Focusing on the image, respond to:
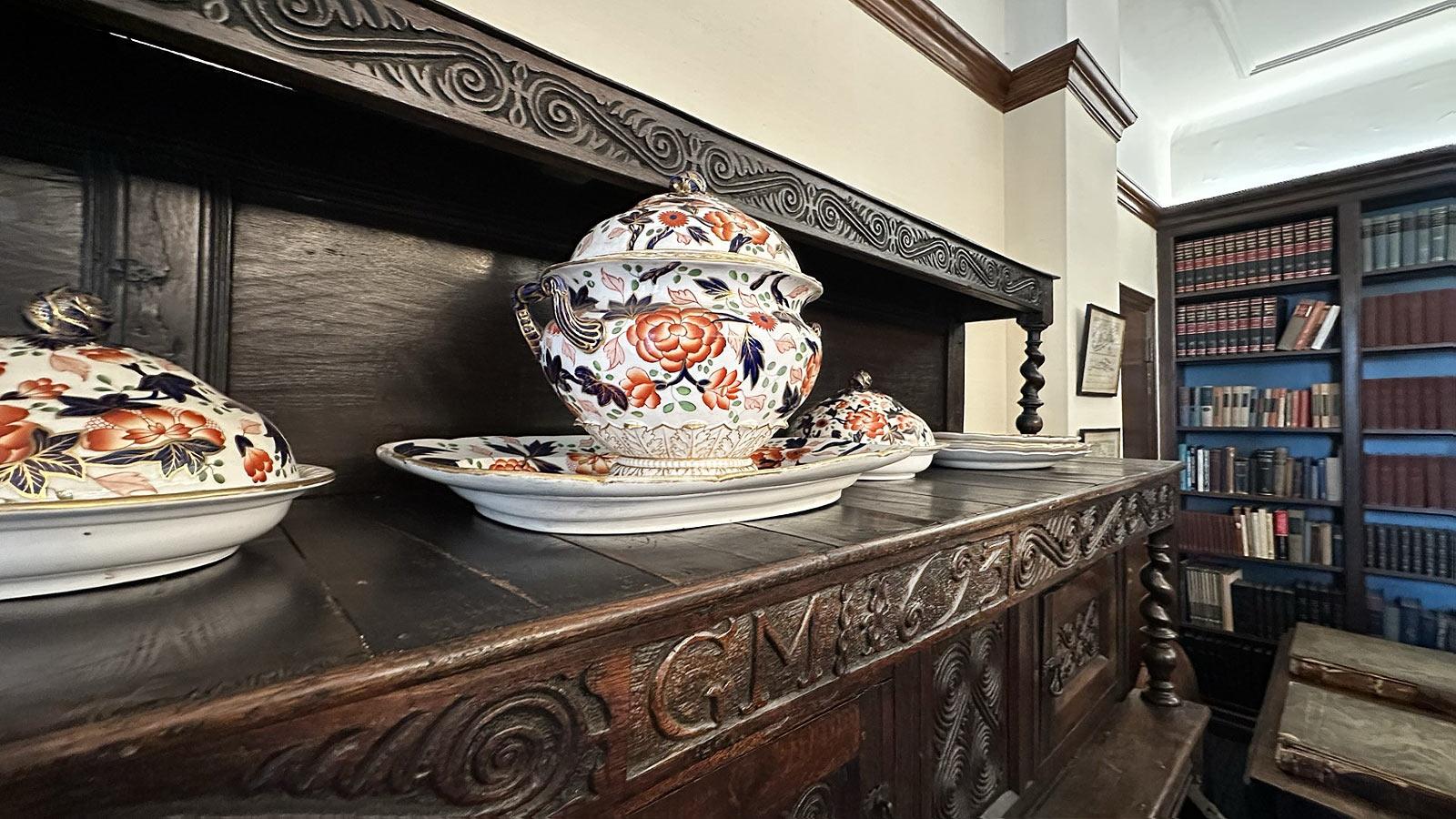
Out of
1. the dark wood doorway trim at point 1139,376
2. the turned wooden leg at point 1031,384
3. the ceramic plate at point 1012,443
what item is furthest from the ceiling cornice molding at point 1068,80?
the ceramic plate at point 1012,443

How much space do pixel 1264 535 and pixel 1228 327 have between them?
866 millimetres

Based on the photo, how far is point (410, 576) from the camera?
0.25 m

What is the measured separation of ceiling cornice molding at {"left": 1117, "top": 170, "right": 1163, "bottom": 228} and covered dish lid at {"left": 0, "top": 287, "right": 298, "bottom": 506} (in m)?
2.64

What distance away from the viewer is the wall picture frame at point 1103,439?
158 centimetres

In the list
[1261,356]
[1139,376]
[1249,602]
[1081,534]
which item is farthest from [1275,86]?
[1081,534]

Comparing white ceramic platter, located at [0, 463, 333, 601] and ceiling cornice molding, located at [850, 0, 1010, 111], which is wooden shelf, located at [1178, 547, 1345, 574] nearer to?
ceiling cornice molding, located at [850, 0, 1010, 111]

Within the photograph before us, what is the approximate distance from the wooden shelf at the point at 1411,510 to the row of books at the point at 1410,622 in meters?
0.31

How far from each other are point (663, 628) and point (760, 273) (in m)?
0.24

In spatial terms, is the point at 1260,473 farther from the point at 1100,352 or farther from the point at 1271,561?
the point at 1100,352

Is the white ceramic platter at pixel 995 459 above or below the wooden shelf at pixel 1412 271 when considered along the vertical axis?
below

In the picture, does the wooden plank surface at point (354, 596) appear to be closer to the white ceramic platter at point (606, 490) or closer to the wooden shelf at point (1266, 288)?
the white ceramic platter at point (606, 490)

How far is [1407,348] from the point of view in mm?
1966

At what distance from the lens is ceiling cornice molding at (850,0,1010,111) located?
3.98 ft

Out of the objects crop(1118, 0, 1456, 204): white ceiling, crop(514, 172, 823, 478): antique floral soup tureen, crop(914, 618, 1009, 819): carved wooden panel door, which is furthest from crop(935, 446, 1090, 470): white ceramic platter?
crop(1118, 0, 1456, 204): white ceiling
